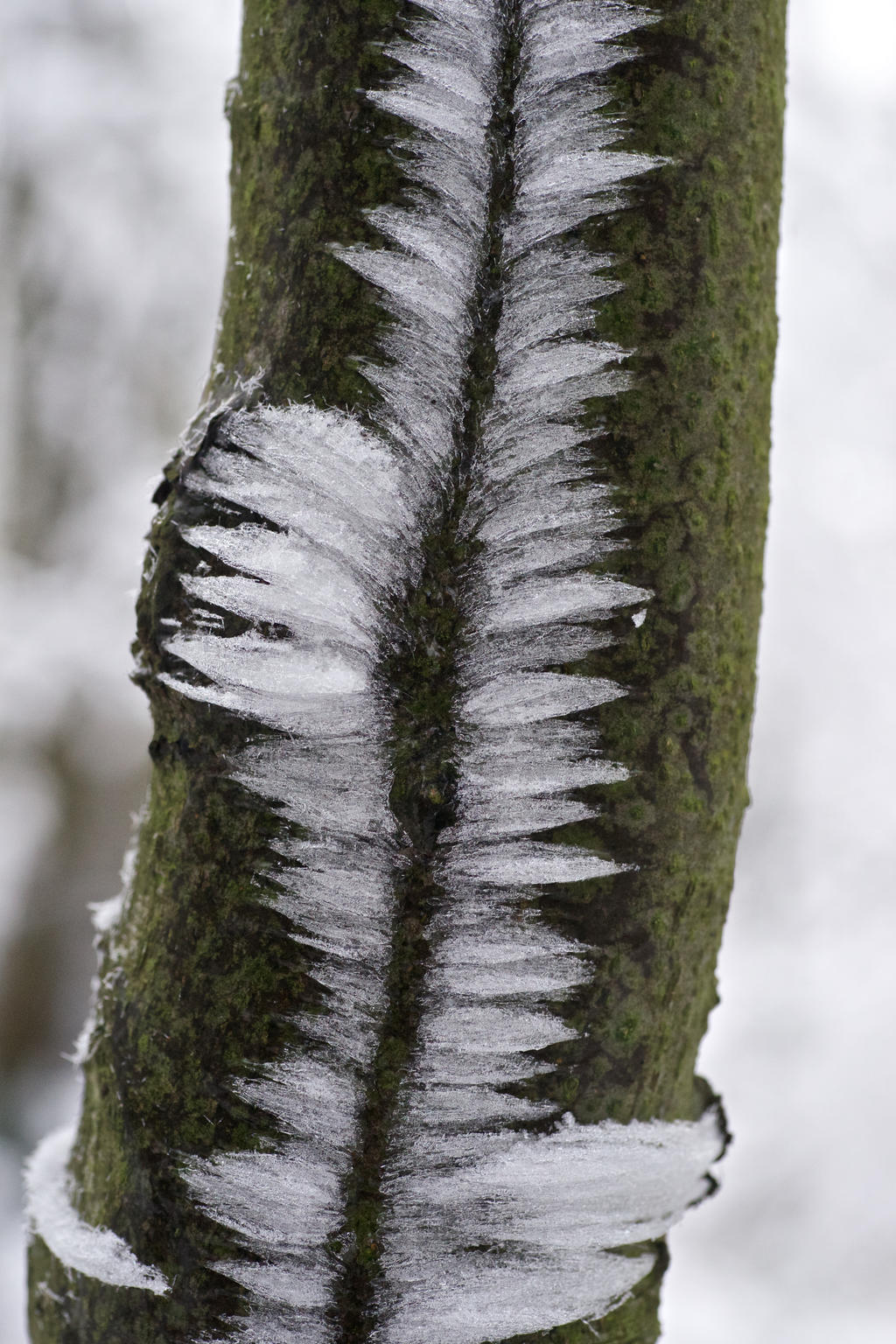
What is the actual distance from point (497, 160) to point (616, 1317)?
708 millimetres

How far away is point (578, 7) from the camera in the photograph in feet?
1.76

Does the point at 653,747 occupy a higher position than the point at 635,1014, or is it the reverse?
the point at 653,747

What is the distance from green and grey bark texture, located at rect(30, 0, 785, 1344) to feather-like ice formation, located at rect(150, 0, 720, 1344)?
0.4 inches

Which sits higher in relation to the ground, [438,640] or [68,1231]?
[438,640]

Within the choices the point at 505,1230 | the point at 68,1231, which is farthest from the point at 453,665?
the point at 68,1231

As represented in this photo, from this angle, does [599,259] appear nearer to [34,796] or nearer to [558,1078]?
[558,1078]

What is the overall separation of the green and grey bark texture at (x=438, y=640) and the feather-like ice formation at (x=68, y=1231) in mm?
10

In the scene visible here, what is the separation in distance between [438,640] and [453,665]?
0.05 feet

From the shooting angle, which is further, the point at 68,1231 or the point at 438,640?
the point at 68,1231

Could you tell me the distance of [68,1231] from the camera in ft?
2.19

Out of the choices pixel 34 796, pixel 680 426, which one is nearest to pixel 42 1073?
pixel 34 796

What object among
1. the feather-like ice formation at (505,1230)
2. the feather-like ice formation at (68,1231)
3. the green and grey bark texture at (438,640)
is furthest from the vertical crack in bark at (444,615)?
the feather-like ice formation at (68,1231)

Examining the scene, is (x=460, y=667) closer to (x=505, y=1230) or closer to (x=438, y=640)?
(x=438, y=640)

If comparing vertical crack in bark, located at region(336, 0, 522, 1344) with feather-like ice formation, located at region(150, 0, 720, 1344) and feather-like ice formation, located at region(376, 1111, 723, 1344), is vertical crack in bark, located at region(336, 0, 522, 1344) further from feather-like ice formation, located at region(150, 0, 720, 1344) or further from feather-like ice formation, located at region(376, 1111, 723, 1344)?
feather-like ice formation, located at region(376, 1111, 723, 1344)
